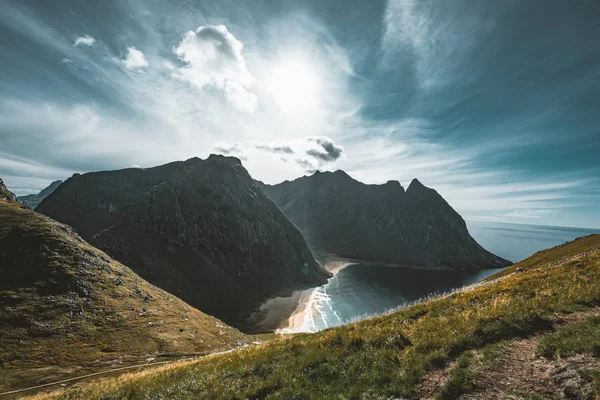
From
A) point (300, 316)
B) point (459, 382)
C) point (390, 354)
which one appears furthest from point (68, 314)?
point (300, 316)

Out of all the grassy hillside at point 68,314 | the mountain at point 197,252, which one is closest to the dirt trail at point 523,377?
the grassy hillside at point 68,314

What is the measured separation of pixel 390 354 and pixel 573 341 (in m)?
7.98

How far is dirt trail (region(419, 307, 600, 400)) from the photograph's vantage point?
29.8 ft

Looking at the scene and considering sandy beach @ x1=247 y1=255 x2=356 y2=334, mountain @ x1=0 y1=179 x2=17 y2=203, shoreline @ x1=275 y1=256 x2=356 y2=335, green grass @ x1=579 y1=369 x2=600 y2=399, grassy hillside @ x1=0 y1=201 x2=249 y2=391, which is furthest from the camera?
sandy beach @ x1=247 y1=255 x2=356 y2=334

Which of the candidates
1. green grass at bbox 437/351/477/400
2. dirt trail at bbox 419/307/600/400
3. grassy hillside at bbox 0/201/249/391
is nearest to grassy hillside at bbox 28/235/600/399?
green grass at bbox 437/351/477/400

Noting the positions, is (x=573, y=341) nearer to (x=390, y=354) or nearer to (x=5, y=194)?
(x=390, y=354)

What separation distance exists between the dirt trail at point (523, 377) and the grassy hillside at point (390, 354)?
434 millimetres

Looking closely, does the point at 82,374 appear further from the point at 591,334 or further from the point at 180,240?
the point at 180,240

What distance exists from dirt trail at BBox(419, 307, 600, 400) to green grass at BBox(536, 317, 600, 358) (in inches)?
14.6

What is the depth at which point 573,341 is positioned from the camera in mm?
11375

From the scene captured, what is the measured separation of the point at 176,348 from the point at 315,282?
147736mm

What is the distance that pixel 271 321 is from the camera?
392 feet

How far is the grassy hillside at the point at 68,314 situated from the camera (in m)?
39.5

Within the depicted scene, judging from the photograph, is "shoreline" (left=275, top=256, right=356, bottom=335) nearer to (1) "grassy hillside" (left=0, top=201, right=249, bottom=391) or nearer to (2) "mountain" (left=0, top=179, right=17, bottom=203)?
(1) "grassy hillside" (left=0, top=201, right=249, bottom=391)
